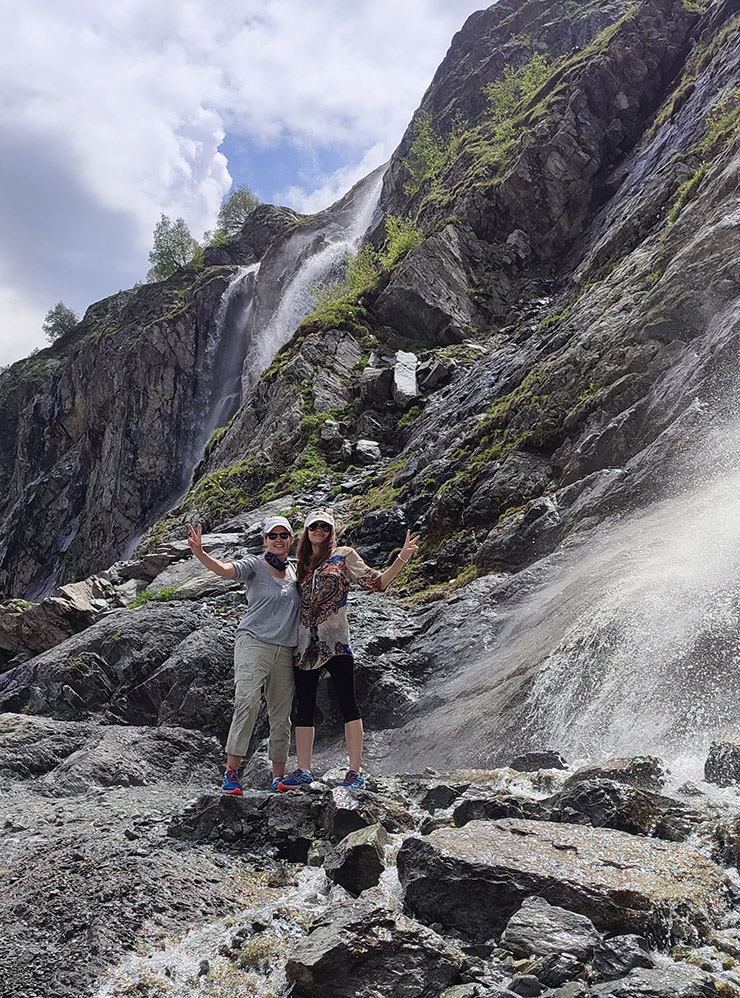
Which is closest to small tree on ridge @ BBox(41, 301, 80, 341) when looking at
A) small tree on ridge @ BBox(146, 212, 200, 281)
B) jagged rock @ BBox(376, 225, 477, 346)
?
small tree on ridge @ BBox(146, 212, 200, 281)

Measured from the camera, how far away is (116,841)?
18.2ft

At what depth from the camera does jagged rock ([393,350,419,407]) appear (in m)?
27.5

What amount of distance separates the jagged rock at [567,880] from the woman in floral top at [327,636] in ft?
6.10

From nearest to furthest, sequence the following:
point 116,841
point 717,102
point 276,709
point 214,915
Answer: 1. point 214,915
2. point 116,841
3. point 276,709
4. point 717,102

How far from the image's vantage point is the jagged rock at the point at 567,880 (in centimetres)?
375

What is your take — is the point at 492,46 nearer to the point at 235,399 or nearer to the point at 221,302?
the point at 221,302

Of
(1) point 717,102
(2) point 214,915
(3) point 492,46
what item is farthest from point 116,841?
(3) point 492,46

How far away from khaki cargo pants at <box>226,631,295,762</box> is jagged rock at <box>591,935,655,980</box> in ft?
11.9

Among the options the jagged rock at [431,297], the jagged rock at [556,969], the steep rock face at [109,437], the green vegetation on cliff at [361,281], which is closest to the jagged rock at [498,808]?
the jagged rock at [556,969]

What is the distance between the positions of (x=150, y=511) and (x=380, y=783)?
166 feet

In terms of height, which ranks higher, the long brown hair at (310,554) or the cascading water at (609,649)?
the long brown hair at (310,554)

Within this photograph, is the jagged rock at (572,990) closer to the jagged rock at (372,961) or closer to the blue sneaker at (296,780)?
the jagged rock at (372,961)

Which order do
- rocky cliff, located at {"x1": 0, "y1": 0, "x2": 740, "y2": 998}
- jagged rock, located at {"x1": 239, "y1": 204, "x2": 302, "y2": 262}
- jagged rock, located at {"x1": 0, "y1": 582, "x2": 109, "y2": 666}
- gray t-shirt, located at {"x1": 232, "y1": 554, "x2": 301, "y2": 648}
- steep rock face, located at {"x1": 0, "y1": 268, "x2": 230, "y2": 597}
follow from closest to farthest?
rocky cliff, located at {"x1": 0, "y1": 0, "x2": 740, "y2": 998}
gray t-shirt, located at {"x1": 232, "y1": 554, "x2": 301, "y2": 648}
jagged rock, located at {"x1": 0, "y1": 582, "x2": 109, "y2": 666}
steep rock face, located at {"x1": 0, "y1": 268, "x2": 230, "y2": 597}
jagged rock, located at {"x1": 239, "y1": 204, "x2": 302, "y2": 262}

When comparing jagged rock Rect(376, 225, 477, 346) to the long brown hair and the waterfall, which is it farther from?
the long brown hair
